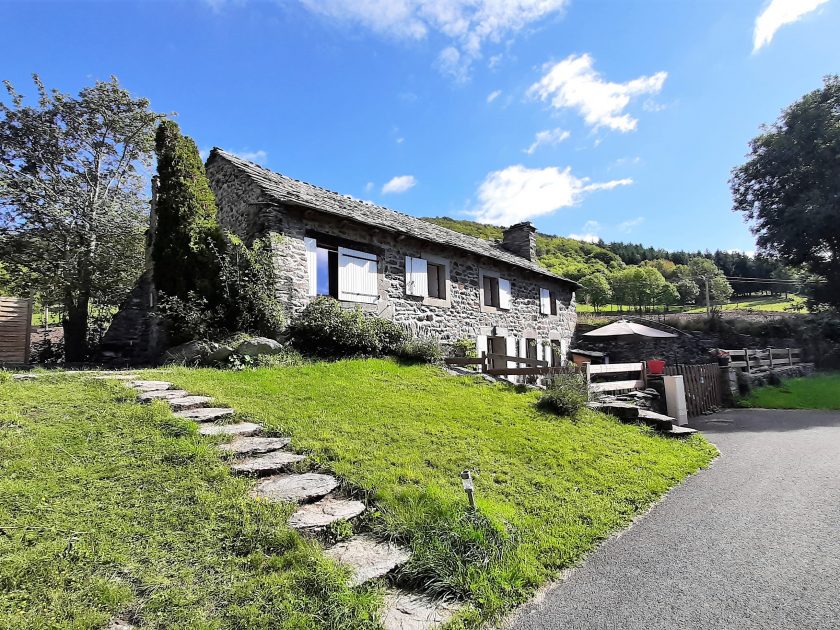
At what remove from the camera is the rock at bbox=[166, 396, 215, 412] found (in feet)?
17.4

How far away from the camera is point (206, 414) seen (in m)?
5.12

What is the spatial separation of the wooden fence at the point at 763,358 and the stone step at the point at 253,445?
14896 mm

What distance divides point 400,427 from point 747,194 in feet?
81.5

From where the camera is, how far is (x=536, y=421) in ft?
22.6

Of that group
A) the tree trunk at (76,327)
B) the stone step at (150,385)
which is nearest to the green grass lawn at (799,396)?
the stone step at (150,385)

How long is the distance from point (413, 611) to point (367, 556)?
0.52 meters

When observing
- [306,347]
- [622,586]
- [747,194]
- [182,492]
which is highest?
[747,194]

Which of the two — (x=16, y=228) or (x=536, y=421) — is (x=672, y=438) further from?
(x=16, y=228)

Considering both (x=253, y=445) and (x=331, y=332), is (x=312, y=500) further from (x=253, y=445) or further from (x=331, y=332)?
(x=331, y=332)

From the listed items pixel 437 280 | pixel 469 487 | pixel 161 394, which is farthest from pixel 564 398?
pixel 437 280

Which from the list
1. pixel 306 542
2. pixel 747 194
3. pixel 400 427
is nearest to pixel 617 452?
pixel 400 427

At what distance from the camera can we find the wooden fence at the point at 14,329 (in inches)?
357

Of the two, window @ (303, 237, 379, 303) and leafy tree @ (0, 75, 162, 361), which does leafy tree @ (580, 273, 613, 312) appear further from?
leafy tree @ (0, 75, 162, 361)

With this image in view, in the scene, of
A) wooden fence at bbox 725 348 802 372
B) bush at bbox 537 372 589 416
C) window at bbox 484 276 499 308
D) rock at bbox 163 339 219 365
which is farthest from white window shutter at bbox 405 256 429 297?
wooden fence at bbox 725 348 802 372
